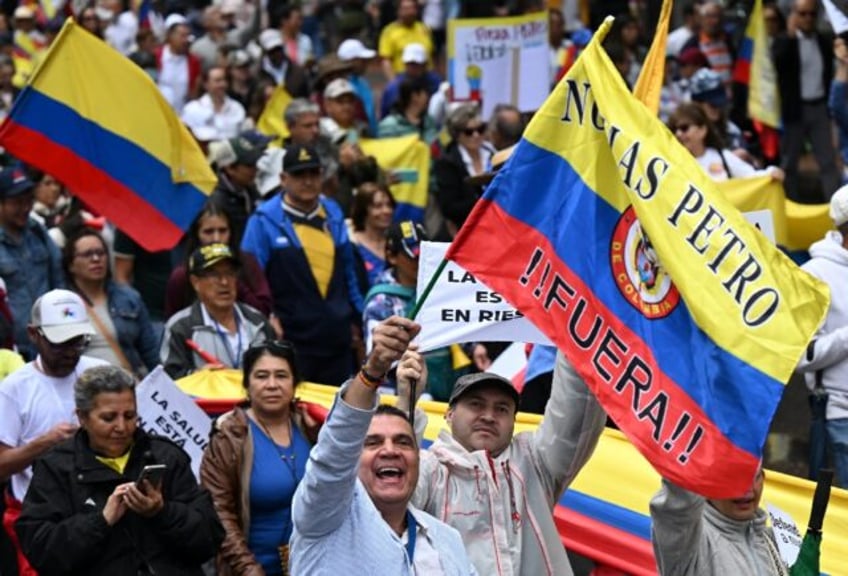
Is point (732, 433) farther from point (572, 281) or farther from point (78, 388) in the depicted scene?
point (78, 388)

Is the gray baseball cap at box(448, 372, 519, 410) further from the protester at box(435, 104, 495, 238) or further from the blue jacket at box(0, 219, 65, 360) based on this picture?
the protester at box(435, 104, 495, 238)

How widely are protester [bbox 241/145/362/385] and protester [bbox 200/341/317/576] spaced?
2998 mm

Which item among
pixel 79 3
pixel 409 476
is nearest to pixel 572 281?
pixel 409 476

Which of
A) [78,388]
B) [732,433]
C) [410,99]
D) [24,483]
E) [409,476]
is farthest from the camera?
[410,99]

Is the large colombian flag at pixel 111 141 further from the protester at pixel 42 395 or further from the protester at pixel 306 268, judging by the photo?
the protester at pixel 42 395

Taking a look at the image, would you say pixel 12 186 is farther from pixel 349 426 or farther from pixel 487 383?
pixel 349 426

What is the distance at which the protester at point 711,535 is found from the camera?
5.75 meters

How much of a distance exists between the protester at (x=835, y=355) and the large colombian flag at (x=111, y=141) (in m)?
3.78

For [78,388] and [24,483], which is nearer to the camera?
[78,388]

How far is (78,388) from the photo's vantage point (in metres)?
7.43

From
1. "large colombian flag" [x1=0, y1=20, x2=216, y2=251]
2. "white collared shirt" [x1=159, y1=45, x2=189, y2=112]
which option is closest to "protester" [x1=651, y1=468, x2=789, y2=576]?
"large colombian flag" [x1=0, y1=20, x2=216, y2=251]

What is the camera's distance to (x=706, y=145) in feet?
40.7

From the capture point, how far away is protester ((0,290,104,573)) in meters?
8.20

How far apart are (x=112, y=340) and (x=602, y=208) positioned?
4.72m
